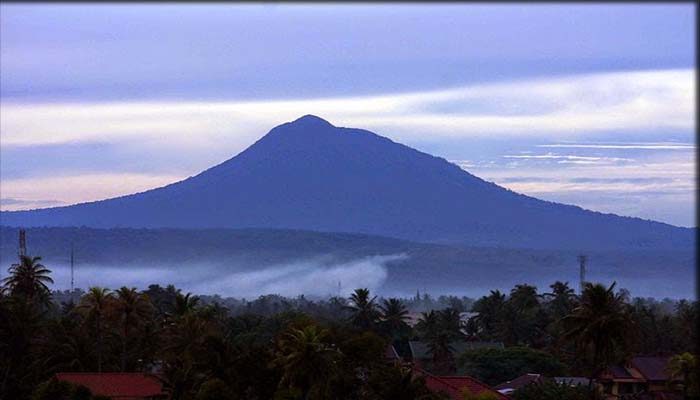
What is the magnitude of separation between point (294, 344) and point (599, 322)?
12.1 metres

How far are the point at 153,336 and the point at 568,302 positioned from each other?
45.8 m

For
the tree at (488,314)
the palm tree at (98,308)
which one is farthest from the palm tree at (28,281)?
the tree at (488,314)

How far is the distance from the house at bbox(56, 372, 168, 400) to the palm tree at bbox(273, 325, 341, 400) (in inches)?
344

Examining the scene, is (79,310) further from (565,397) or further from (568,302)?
(568,302)

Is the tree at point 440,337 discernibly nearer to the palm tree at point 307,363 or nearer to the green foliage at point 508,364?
the green foliage at point 508,364

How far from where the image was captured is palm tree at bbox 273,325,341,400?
5428cm

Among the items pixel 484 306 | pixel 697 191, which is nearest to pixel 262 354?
pixel 697 191

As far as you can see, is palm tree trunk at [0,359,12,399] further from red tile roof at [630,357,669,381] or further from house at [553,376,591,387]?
red tile roof at [630,357,669,381]

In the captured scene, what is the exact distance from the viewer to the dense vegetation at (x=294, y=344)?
54.8 m

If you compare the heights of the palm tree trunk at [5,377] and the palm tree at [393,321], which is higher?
the palm tree at [393,321]

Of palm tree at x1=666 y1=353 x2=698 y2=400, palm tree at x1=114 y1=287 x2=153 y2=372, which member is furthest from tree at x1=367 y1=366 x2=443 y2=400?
palm tree at x1=114 y1=287 x2=153 y2=372

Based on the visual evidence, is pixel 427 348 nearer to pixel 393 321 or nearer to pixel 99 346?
pixel 393 321

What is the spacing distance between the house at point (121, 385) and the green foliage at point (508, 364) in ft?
97.2

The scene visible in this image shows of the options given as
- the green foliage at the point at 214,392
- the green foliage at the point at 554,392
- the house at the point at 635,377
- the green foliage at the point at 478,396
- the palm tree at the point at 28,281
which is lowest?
the house at the point at 635,377
